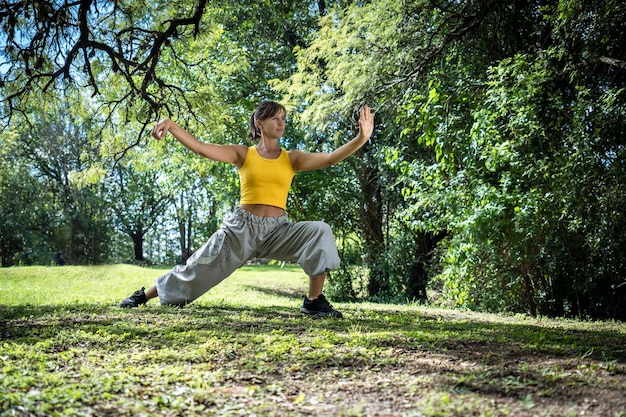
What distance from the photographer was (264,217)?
15.7 feet

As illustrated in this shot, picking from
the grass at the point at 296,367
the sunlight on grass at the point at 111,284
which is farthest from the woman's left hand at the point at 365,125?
the sunlight on grass at the point at 111,284

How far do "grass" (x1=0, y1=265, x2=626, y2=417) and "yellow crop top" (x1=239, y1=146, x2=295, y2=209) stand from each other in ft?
3.14

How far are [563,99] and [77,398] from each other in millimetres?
5358

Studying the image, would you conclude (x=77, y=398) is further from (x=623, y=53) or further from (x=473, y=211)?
(x=623, y=53)

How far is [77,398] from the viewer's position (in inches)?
89.7

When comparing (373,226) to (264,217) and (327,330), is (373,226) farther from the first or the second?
(327,330)

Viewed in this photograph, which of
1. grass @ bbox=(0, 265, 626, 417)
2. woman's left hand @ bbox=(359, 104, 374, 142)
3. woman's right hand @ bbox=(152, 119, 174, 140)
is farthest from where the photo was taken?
woman's left hand @ bbox=(359, 104, 374, 142)

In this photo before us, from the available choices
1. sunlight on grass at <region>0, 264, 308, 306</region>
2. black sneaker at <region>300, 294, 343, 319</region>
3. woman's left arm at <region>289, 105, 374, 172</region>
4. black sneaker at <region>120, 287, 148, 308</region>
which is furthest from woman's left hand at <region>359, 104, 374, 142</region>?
sunlight on grass at <region>0, 264, 308, 306</region>

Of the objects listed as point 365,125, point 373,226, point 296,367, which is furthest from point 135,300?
point 373,226

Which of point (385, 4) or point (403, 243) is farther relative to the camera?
point (403, 243)

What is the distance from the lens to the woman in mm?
4711

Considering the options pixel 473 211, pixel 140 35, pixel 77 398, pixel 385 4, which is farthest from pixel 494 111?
pixel 77 398

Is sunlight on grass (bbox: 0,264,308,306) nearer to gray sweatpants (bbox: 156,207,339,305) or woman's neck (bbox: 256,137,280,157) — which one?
gray sweatpants (bbox: 156,207,339,305)

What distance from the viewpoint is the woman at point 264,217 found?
4711 mm
